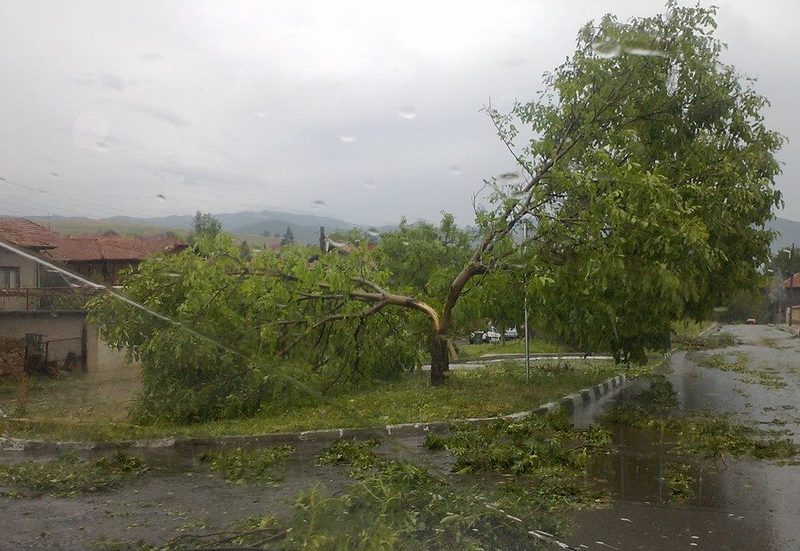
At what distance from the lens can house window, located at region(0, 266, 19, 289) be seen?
29.7 ft

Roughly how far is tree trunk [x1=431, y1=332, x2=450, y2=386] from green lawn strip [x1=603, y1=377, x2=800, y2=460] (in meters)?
3.01

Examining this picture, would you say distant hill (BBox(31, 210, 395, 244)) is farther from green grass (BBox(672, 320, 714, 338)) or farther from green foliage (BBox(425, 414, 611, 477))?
green grass (BBox(672, 320, 714, 338))

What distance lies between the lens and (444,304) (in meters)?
14.7

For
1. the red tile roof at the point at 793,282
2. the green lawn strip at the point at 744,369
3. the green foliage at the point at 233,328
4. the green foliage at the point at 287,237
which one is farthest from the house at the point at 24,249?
the red tile roof at the point at 793,282

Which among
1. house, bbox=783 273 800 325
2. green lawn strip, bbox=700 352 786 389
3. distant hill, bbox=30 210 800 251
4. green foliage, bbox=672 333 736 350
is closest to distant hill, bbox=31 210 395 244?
distant hill, bbox=30 210 800 251

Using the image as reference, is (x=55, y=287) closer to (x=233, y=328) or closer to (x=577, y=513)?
(x=233, y=328)

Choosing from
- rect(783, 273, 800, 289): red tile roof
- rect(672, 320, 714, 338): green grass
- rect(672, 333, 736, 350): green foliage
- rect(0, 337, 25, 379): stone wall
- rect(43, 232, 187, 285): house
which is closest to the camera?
rect(43, 232, 187, 285): house

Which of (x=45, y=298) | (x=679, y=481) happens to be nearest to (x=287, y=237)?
(x=45, y=298)

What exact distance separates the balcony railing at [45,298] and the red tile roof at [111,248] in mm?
470

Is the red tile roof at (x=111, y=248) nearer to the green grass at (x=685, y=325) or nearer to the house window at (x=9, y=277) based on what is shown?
the house window at (x=9, y=277)

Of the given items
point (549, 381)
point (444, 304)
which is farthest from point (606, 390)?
point (444, 304)

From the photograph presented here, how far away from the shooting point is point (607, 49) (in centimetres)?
1352

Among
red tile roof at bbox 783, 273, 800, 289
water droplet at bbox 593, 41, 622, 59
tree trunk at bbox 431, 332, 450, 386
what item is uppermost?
water droplet at bbox 593, 41, 622, 59

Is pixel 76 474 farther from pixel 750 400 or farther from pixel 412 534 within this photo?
→ pixel 750 400
